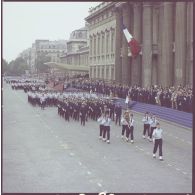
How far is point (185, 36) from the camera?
40.9 m

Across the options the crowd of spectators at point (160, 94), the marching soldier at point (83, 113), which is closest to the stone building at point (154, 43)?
the crowd of spectators at point (160, 94)

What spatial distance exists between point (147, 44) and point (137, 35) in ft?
13.8

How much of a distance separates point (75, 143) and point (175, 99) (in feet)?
41.3

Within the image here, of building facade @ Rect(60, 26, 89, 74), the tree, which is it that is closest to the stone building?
building facade @ Rect(60, 26, 89, 74)

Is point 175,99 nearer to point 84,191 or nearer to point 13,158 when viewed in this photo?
point 13,158

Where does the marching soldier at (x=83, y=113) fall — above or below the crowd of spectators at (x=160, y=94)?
below

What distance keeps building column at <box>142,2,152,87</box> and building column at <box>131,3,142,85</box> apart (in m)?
3.24

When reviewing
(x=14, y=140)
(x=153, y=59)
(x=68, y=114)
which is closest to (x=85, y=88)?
(x=153, y=59)

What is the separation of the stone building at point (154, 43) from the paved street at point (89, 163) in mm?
13338

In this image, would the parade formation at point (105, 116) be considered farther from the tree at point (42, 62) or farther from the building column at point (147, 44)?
the tree at point (42, 62)

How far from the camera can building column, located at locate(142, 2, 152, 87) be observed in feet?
155

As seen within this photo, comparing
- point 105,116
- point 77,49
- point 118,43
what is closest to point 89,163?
point 105,116

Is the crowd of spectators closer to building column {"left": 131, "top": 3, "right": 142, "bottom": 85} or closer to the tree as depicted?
building column {"left": 131, "top": 3, "right": 142, "bottom": 85}

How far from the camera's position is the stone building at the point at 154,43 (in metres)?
40.4
